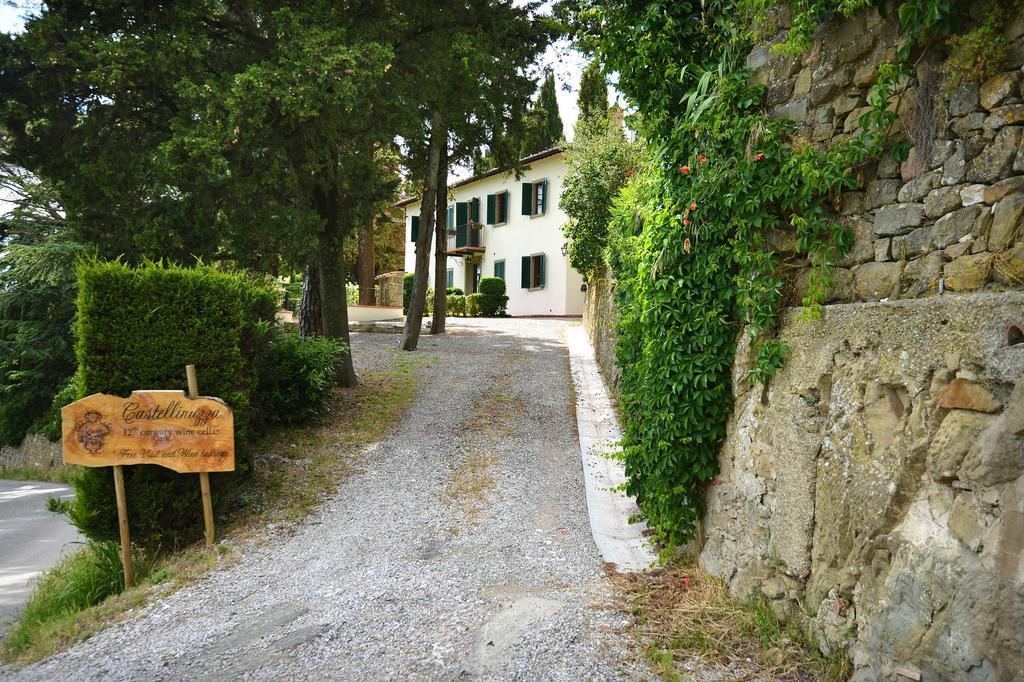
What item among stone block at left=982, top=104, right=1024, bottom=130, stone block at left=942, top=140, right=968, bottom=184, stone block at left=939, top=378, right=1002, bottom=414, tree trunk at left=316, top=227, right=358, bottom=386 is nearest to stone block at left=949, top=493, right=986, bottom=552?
stone block at left=939, top=378, right=1002, bottom=414

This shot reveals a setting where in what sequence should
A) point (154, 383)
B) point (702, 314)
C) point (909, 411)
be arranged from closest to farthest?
point (909, 411) → point (702, 314) → point (154, 383)

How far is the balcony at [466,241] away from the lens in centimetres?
2838

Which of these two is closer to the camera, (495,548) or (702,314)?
(702,314)

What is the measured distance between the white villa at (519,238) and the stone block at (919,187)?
1971 cm

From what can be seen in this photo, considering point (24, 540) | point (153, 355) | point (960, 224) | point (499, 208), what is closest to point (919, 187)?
point (960, 224)

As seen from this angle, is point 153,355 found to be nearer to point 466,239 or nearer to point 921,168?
point 921,168

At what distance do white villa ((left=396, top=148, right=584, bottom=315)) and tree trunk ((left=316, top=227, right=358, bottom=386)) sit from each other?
41.5 ft

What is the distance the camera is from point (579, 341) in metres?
16.8

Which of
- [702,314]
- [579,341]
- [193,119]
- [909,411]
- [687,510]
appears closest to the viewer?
[909,411]

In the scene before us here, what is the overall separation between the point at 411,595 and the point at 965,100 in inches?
164

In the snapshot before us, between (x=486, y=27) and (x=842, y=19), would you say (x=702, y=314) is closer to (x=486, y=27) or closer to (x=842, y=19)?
(x=842, y=19)

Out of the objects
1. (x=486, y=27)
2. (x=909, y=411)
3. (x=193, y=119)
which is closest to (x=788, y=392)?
(x=909, y=411)

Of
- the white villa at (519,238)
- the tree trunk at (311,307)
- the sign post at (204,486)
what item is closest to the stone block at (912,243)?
the sign post at (204,486)

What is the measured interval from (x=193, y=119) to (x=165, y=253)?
1.67m
